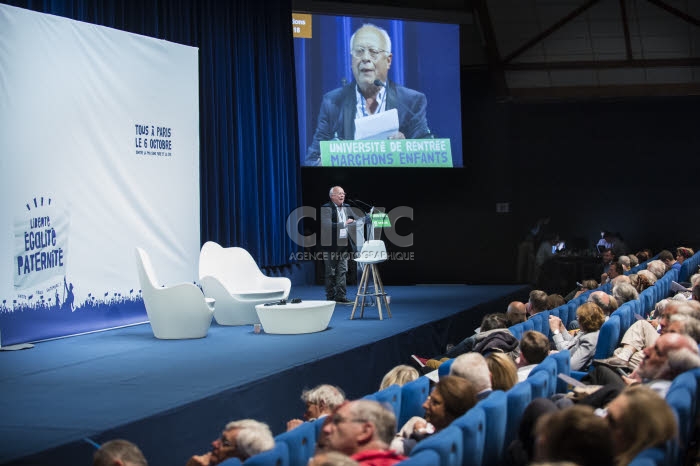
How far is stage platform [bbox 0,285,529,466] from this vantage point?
4.02 metres

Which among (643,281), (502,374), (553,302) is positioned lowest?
(502,374)

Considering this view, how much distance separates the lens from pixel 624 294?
6.07 metres

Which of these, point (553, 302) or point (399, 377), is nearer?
point (399, 377)

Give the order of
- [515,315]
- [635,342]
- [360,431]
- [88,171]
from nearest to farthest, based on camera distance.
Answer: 1. [360,431]
2. [635,342]
3. [515,315]
4. [88,171]

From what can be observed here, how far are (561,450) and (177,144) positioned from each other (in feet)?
22.2

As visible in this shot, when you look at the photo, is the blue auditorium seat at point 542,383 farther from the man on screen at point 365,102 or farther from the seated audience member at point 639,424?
the man on screen at point 365,102

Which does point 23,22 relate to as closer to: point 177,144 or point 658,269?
point 177,144

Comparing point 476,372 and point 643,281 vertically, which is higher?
point 643,281

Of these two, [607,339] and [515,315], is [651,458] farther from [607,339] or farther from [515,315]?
[515,315]

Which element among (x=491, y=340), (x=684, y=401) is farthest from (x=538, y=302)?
(x=684, y=401)

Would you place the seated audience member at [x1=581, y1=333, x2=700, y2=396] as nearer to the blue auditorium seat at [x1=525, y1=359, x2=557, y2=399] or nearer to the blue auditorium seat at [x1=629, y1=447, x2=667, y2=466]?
the blue auditorium seat at [x1=525, y1=359, x2=557, y2=399]

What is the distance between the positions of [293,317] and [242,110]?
399 centimetres

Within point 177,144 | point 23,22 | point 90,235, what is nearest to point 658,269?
point 177,144

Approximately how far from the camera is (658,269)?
8523mm
